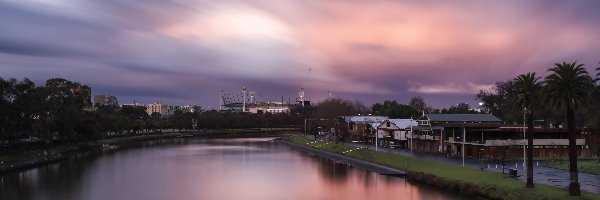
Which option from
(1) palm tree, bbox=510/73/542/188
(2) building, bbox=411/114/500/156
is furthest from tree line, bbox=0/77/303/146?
(1) palm tree, bbox=510/73/542/188

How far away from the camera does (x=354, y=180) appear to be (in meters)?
55.3

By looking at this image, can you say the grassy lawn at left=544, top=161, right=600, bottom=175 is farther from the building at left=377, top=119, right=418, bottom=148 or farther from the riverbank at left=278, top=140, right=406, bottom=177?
the building at left=377, top=119, right=418, bottom=148

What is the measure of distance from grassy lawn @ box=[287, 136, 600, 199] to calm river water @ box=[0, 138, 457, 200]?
2645mm

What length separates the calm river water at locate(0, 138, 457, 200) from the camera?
44.5 m

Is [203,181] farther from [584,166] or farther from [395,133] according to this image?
[395,133]

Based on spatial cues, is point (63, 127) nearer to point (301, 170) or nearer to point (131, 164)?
point (131, 164)

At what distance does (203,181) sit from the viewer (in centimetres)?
5362

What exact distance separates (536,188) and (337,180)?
74.5 feet

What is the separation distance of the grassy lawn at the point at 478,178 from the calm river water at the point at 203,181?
265 cm

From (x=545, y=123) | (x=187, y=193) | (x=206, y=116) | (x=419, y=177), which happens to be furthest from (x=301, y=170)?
(x=206, y=116)

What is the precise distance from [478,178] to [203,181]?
2564 cm

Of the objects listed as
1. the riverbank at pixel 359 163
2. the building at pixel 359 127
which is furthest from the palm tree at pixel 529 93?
the building at pixel 359 127

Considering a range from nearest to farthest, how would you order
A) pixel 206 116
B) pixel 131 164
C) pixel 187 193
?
pixel 187 193 < pixel 131 164 < pixel 206 116

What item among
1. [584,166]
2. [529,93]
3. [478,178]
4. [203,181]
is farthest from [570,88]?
[203,181]
